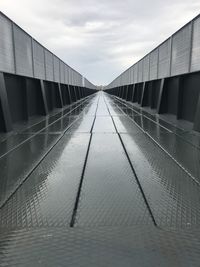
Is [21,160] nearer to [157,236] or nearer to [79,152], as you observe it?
[79,152]

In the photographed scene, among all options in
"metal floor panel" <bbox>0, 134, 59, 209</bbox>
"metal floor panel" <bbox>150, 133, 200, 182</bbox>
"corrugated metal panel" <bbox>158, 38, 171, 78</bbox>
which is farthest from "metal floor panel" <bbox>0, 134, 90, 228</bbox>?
"corrugated metal panel" <bbox>158, 38, 171, 78</bbox>

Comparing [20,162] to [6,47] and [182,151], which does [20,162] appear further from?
[6,47]

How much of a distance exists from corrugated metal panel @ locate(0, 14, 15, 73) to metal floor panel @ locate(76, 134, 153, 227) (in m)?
3.80

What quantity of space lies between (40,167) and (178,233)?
7.06 feet

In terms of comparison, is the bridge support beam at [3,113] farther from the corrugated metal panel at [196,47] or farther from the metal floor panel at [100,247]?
the corrugated metal panel at [196,47]

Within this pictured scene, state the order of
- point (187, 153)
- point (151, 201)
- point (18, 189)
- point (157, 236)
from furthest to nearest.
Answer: point (187, 153) → point (18, 189) → point (151, 201) → point (157, 236)

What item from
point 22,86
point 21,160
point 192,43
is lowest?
point 21,160

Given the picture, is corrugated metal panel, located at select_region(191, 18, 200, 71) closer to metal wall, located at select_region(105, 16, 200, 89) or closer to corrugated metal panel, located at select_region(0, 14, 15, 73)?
metal wall, located at select_region(105, 16, 200, 89)

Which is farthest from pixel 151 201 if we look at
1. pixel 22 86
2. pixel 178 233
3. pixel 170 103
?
pixel 170 103

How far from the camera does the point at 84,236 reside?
2.02 metres

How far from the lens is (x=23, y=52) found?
8.54m

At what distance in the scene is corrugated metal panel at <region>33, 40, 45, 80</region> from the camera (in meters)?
10.1

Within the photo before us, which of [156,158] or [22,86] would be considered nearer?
[156,158]

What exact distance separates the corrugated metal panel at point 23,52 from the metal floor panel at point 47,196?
15.1 feet
